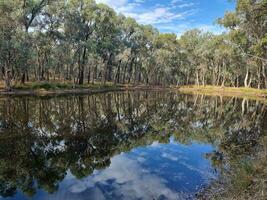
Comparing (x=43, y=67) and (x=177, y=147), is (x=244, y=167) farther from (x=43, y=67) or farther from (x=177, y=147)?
(x=43, y=67)

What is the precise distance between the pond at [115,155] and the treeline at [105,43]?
11631 mm

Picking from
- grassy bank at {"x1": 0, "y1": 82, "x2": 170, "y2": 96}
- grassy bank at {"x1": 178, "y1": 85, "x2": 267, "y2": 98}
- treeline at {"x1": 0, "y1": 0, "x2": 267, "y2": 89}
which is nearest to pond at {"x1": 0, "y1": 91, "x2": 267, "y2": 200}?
treeline at {"x1": 0, "y1": 0, "x2": 267, "y2": 89}

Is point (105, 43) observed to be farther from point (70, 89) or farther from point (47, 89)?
point (47, 89)

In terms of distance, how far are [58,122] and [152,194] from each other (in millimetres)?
15535

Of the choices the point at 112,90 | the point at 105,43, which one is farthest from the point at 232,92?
the point at 105,43

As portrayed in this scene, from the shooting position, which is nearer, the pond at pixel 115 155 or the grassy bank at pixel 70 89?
the pond at pixel 115 155

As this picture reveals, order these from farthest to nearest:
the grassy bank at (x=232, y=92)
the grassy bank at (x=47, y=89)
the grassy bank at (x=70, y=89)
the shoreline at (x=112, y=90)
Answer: the grassy bank at (x=232, y=92) < the grassy bank at (x=70, y=89) < the shoreline at (x=112, y=90) < the grassy bank at (x=47, y=89)

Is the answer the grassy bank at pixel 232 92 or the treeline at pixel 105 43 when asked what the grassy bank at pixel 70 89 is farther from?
the treeline at pixel 105 43

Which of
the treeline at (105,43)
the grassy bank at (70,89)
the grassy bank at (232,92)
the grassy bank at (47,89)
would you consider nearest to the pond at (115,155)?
the treeline at (105,43)

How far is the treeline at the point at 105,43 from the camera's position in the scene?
3952cm

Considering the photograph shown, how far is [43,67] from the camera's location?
67188mm

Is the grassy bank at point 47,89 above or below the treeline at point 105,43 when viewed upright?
below

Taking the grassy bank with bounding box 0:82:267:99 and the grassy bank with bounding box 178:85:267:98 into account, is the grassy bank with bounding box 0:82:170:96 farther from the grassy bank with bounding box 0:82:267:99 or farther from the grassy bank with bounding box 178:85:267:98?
the grassy bank with bounding box 178:85:267:98

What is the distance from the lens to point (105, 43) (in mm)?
73188
